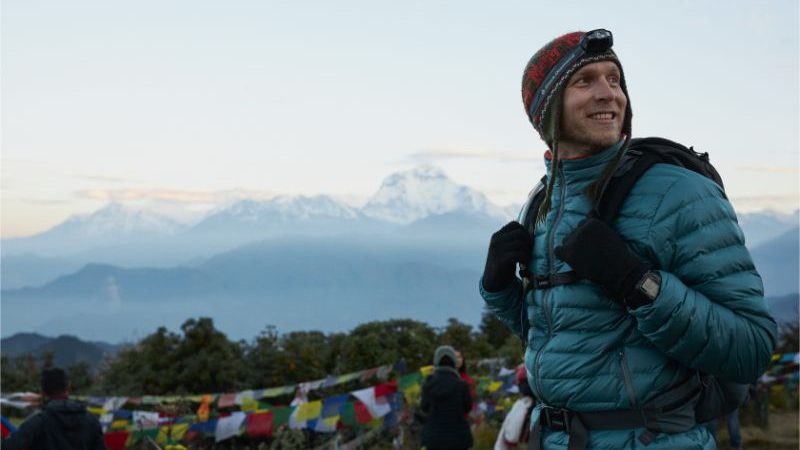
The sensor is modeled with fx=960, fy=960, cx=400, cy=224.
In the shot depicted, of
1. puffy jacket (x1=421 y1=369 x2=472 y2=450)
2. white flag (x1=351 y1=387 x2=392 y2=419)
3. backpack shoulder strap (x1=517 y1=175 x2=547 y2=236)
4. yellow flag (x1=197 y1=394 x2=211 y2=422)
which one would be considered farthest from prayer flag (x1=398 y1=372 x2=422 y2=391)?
backpack shoulder strap (x1=517 y1=175 x2=547 y2=236)

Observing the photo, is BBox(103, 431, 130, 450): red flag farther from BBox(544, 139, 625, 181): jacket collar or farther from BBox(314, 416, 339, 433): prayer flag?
BBox(544, 139, 625, 181): jacket collar

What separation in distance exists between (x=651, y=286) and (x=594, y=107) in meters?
0.58

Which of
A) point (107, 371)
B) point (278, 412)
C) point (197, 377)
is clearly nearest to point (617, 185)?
point (278, 412)

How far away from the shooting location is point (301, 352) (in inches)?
591

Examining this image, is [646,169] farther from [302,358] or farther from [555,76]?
[302,358]

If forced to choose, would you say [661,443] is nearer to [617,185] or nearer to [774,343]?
[774,343]

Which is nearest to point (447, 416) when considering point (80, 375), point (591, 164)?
point (591, 164)

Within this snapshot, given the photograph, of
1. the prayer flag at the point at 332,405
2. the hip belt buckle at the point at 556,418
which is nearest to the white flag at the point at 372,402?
the prayer flag at the point at 332,405

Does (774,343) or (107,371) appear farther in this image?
(107,371)

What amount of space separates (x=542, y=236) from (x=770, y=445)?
10.4 m

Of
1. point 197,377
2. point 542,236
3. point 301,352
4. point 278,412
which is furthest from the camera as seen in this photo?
point 301,352

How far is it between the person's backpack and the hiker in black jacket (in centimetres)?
620

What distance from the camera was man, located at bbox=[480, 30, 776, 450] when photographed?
2.42 m

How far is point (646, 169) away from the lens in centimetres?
259
